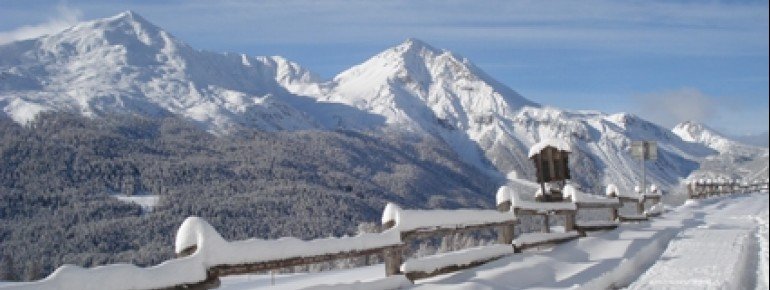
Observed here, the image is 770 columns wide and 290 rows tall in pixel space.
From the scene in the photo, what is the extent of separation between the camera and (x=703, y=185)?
4509 cm

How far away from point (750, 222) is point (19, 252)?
179125 mm

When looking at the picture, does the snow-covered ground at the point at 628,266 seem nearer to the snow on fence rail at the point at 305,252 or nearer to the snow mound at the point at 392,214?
the snow on fence rail at the point at 305,252

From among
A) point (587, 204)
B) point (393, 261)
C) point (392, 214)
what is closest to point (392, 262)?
point (393, 261)

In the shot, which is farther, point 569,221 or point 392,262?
point 569,221

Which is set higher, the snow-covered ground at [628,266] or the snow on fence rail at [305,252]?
the snow on fence rail at [305,252]

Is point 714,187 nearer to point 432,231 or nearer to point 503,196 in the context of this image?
point 503,196

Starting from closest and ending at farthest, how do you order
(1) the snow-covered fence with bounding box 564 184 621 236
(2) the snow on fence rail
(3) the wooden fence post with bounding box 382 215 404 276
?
(2) the snow on fence rail, (3) the wooden fence post with bounding box 382 215 404 276, (1) the snow-covered fence with bounding box 564 184 621 236

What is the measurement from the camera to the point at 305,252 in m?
7.89

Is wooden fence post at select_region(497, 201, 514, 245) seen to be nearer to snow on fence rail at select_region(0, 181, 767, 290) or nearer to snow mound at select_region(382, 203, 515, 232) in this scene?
snow on fence rail at select_region(0, 181, 767, 290)

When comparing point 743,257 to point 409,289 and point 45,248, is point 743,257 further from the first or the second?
point 45,248

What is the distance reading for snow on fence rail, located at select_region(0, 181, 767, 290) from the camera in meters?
5.70

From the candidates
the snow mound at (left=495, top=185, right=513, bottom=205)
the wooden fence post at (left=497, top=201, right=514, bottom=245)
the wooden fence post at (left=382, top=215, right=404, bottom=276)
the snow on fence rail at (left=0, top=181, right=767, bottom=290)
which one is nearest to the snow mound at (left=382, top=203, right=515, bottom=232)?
the snow on fence rail at (left=0, top=181, right=767, bottom=290)

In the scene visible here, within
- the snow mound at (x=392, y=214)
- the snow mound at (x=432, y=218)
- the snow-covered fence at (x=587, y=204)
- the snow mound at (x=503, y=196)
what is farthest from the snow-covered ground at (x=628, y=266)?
the snow mound at (x=503, y=196)

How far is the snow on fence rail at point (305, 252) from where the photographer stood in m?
5.70
